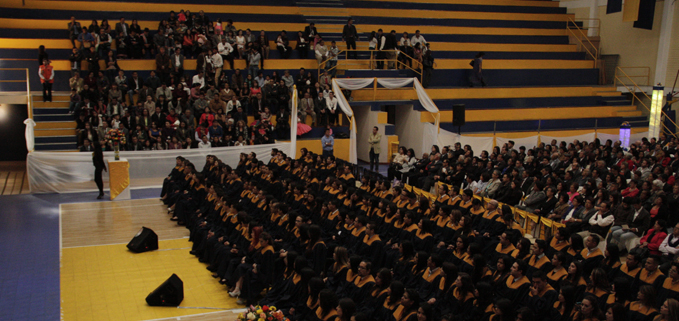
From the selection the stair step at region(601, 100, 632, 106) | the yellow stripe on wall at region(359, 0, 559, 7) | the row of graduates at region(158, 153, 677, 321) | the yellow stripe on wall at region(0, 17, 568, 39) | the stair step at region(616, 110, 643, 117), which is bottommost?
the row of graduates at region(158, 153, 677, 321)

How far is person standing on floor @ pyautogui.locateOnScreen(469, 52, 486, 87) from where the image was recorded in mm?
26094

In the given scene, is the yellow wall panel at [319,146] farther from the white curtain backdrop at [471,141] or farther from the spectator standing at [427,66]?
the spectator standing at [427,66]

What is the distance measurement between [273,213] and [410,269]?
3.87m

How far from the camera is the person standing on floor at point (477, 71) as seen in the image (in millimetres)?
26094

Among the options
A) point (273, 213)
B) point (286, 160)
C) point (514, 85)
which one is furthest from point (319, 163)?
point (514, 85)

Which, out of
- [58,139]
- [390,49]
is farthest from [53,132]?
[390,49]

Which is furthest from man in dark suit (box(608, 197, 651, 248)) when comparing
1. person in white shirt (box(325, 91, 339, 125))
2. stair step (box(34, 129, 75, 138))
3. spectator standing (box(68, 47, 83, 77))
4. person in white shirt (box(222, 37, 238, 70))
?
spectator standing (box(68, 47, 83, 77))

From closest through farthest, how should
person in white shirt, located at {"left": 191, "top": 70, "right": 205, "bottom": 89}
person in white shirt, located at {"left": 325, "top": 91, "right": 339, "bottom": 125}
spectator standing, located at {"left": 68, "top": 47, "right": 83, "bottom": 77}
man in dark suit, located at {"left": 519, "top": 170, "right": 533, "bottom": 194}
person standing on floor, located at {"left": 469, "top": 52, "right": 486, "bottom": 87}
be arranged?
1. man in dark suit, located at {"left": 519, "top": 170, "right": 533, "bottom": 194}
2. spectator standing, located at {"left": 68, "top": 47, "right": 83, "bottom": 77}
3. person in white shirt, located at {"left": 191, "top": 70, "right": 205, "bottom": 89}
4. person in white shirt, located at {"left": 325, "top": 91, "right": 339, "bottom": 125}
5. person standing on floor, located at {"left": 469, "top": 52, "right": 486, "bottom": 87}

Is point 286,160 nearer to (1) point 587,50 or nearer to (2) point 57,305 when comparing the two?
(2) point 57,305

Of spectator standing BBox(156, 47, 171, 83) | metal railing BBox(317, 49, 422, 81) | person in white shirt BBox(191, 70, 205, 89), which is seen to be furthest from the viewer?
metal railing BBox(317, 49, 422, 81)

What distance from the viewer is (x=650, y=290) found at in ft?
23.1

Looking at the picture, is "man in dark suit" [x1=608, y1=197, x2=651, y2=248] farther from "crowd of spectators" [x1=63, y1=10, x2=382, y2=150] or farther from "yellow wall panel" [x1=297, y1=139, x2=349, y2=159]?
"crowd of spectators" [x1=63, y1=10, x2=382, y2=150]

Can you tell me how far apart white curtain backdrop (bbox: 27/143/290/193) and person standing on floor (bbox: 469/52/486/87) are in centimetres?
1319

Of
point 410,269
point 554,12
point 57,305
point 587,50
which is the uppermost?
point 554,12
